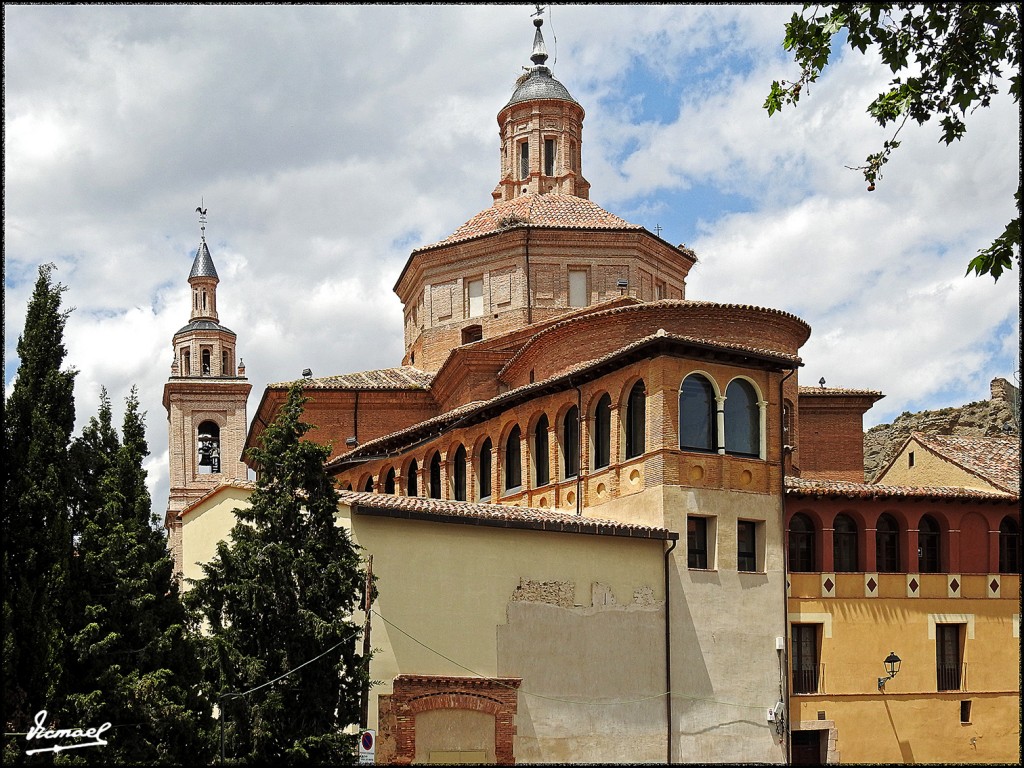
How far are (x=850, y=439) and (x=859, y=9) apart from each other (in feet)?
72.3

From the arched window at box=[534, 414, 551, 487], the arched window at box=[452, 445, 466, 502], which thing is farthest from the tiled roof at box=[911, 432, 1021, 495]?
the arched window at box=[452, 445, 466, 502]

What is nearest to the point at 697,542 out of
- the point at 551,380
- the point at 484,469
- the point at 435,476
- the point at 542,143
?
the point at 551,380

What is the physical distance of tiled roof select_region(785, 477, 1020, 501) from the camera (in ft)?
77.9

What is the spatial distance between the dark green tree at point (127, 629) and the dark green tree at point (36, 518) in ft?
1.03

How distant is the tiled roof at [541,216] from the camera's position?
1441 inches

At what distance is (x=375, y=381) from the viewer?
1452 inches

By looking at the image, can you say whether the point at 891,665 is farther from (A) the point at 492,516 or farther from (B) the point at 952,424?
(B) the point at 952,424

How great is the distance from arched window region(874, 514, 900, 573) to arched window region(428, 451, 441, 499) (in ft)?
31.2

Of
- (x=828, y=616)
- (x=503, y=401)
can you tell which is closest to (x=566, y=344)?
(x=503, y=401)

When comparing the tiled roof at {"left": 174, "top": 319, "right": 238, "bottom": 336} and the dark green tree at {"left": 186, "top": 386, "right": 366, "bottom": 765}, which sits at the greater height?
the tiled roof at {"left": 174, "top": 319, "right": 238, "bottom": 336}

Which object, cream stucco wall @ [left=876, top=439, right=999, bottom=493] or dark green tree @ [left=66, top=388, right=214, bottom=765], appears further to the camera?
cream stucco wall @ [left=876, top=439, right=999, bottom=493]

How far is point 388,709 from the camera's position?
18703 mm

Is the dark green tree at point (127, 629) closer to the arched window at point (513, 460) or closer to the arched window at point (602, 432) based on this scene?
the arched window at point (602, 432)

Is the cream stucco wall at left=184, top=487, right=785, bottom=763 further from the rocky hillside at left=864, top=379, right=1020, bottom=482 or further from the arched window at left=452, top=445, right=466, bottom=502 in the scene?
the rocky hillside at left=864, top=379, right=1020, bottom=482
